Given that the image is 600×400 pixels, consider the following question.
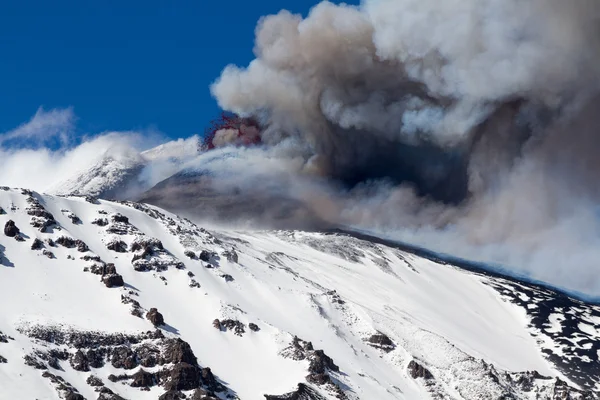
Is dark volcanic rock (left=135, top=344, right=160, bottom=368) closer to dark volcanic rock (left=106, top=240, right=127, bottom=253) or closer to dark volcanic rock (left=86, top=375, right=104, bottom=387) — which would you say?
dark volcanic rock (left=86, top=375, right=104, bottom=387)

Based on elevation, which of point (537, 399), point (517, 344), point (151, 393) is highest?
point (517, 344)

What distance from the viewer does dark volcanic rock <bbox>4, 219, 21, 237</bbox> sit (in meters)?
118

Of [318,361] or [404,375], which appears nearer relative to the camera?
[318,361]

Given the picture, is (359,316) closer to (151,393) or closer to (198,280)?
(198,280)

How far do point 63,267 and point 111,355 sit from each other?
24.3 metres

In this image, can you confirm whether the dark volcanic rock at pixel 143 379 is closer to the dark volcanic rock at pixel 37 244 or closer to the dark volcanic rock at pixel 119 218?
the dark volcanic rock at pixel 37 244

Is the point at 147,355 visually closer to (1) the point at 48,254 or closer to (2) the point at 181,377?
(2) the point at 181,377

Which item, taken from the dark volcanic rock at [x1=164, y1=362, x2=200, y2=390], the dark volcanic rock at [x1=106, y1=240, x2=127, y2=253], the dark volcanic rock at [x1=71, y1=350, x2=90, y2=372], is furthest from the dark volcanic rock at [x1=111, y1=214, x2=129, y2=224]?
the dark volcanic rock at [x1=164, y1=362, x2=200, y2=390]

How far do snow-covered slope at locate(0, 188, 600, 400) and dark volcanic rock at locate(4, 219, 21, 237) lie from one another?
0.16 metres

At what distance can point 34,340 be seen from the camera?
92.3 meters

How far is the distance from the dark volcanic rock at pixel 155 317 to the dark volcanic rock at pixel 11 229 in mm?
26505

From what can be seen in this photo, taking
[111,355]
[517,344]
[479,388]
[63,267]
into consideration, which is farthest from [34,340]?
[517,344]

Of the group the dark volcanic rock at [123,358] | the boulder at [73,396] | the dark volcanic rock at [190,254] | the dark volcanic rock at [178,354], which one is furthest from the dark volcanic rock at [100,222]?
the boulder at [73,396]

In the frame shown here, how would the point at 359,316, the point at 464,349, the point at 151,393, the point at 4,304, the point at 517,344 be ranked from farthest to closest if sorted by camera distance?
1. the point at 517,344
2. the point at 464,349
3. the point at 359,316
4. the point at 4,304
5. the point at 151,393
